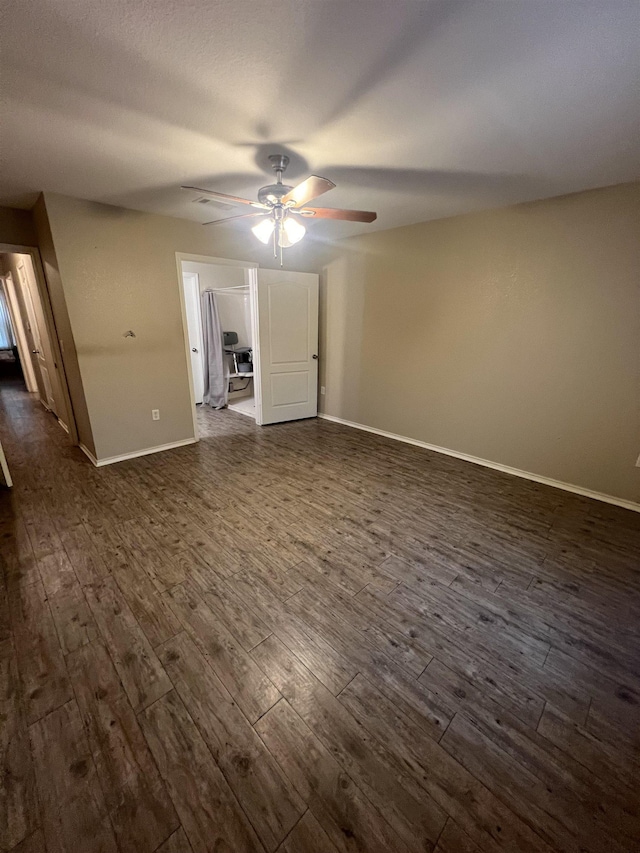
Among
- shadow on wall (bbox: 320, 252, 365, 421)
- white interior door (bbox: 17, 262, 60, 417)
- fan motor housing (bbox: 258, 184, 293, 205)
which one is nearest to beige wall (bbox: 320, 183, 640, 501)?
shadow on wall (bbox: 320, 252, 365, 421)

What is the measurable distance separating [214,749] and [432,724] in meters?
0.80

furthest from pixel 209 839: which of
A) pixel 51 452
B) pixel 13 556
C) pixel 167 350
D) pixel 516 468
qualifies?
pixel 51 452

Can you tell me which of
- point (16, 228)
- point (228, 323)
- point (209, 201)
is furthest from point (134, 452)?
point (228, 323)

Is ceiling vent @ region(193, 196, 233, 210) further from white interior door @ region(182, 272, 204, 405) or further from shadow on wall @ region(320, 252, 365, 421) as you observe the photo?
white interior door @ region(182, 272, 204, 405)

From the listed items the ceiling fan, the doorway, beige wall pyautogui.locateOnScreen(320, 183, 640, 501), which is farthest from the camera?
the doorway

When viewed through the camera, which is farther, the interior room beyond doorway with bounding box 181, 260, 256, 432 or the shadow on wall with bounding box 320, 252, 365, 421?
the interior room beyond doorway with bounding box 181, 260, 256, 432

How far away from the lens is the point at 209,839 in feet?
3.09

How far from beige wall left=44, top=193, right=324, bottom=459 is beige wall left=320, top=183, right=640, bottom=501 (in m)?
1.87

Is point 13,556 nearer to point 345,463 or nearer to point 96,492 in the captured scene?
point 96,492

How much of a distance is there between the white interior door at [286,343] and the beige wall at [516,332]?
2.02ft

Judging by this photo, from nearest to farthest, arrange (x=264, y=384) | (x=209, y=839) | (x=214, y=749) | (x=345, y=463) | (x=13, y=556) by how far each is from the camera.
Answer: (x=209, y=839) < (x=214, y=749) < (x=13, y=556) < (x=345, y=463) < (x=264, y=384)

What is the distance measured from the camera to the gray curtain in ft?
17.6

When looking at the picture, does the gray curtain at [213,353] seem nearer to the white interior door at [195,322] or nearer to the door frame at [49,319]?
the white interior door at [195,322]

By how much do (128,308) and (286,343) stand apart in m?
1.89
